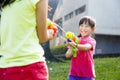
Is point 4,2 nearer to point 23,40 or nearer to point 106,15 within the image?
point 23,40

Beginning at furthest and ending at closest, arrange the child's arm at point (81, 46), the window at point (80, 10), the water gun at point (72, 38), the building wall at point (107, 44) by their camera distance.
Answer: the building wall at point (107, 44)
the window at point (80, 10)
the child's arm at point (81, 46)
the water gun at point (72, 38)

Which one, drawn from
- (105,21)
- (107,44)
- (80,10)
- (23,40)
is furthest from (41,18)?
(107,44)

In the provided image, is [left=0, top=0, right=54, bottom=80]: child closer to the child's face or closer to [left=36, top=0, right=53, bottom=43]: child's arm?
[left=36, top=0, right=53, bottom=43]: child's arm

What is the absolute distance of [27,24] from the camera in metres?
2.37

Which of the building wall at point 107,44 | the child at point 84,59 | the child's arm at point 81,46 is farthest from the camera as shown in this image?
the building wall at point 107,44

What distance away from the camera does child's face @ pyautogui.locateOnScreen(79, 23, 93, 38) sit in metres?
5.28

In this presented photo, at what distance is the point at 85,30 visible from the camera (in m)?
5.29

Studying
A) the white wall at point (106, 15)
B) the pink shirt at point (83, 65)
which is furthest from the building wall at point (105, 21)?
the pink shirt at point (83, 65)

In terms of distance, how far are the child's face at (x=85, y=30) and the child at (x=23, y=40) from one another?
9.47 feet

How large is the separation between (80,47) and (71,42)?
21 centimetres

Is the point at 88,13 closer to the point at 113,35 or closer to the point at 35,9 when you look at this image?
the point at 113,35

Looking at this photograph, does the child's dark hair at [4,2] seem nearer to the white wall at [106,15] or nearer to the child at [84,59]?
the child at [84,59]

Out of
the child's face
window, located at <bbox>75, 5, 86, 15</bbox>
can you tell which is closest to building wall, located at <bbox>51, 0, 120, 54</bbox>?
window, located at <bbox>75, 5, 86, 15</bbox>

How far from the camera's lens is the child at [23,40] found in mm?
2332
